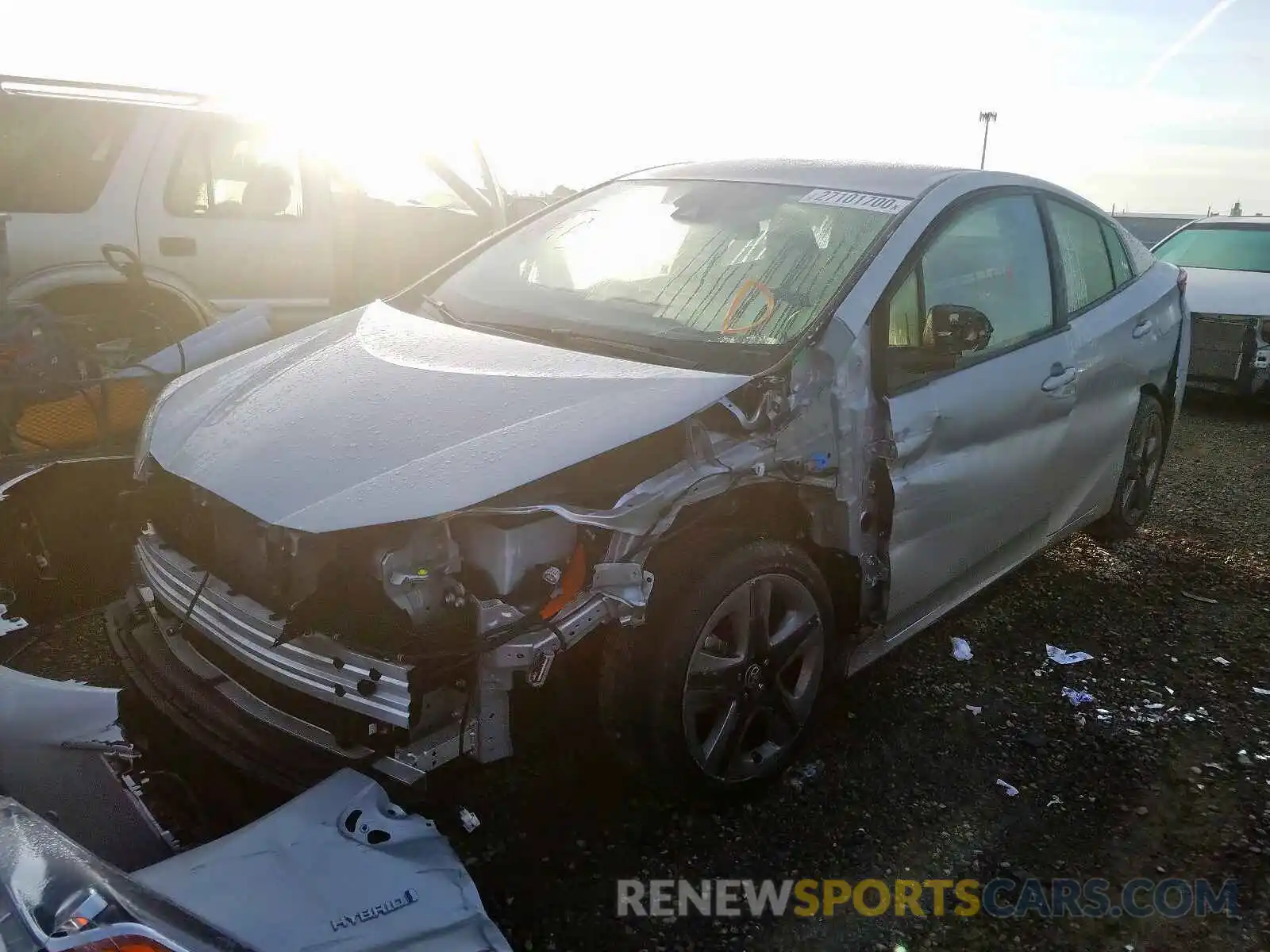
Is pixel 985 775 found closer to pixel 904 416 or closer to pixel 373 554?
pixel 904 416

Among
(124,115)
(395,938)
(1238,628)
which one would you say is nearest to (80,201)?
(124,115)

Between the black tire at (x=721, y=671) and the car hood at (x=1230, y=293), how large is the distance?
6.49 metres

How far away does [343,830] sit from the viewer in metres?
1.91

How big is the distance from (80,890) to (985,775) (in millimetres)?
2446

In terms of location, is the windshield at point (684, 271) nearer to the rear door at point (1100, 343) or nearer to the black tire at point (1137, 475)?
the rear door at point (1100, 343)

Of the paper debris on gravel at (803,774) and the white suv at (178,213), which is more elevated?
the white suv at (178,213)

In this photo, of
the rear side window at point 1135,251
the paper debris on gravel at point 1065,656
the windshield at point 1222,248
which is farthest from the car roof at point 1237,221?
the paper debris on gravel at point 1065,656

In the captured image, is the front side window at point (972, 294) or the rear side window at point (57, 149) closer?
the front side window at point (972, 294)

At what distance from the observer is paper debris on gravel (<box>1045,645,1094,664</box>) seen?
3.70 metres

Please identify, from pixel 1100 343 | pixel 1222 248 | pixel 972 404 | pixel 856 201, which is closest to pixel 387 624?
pixel 972 404

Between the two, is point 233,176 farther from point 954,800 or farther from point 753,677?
point 954,800

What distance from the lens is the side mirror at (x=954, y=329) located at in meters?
2.90

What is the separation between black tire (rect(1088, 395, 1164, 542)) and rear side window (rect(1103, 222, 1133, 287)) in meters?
0.52

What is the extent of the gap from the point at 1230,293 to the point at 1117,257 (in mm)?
4689
